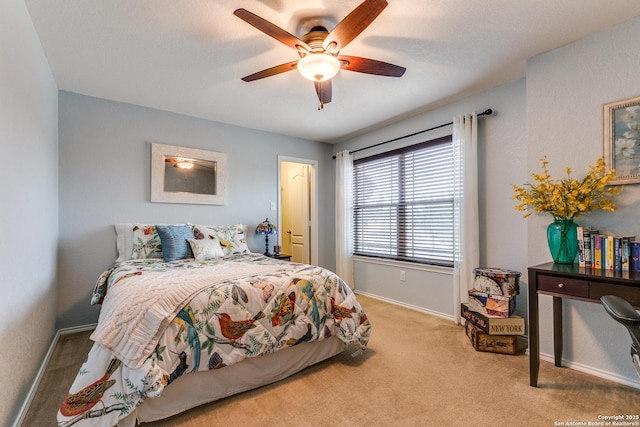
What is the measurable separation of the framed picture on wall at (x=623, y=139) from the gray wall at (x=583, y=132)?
5cm

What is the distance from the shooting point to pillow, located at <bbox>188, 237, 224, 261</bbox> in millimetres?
3080

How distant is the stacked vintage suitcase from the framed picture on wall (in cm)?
108

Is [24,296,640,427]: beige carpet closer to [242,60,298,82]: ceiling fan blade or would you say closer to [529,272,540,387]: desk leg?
[529,272,540,387]: desk leg

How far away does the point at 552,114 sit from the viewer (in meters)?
2.38

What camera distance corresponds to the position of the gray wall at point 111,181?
307cm

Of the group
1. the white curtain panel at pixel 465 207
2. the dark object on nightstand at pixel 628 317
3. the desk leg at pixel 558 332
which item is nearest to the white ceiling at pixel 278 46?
the white curtain panel at pixel 465 207

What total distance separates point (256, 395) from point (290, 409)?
28 cm

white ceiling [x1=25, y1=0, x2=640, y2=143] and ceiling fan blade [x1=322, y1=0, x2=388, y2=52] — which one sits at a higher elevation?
white ceiling [x1=25, y1=0, x2=640, y2=143]

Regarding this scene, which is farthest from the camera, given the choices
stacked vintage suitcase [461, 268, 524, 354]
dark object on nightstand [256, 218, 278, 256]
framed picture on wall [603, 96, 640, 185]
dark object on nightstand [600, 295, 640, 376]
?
dark object on nightstand [256, 218, 278, 256]

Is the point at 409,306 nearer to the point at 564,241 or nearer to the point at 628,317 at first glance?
the point at 564,241

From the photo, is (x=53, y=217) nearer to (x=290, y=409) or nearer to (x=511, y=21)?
(x=290, y=409)

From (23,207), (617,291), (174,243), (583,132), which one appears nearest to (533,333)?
(617,291)

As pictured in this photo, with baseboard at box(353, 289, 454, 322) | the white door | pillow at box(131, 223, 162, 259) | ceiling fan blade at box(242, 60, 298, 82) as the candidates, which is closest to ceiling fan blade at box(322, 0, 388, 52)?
ceiling fan blade at box(242, 60, 298, 82)

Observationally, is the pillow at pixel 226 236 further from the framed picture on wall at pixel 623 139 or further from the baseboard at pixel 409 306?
the framed picture on wall at pixel 623 139
